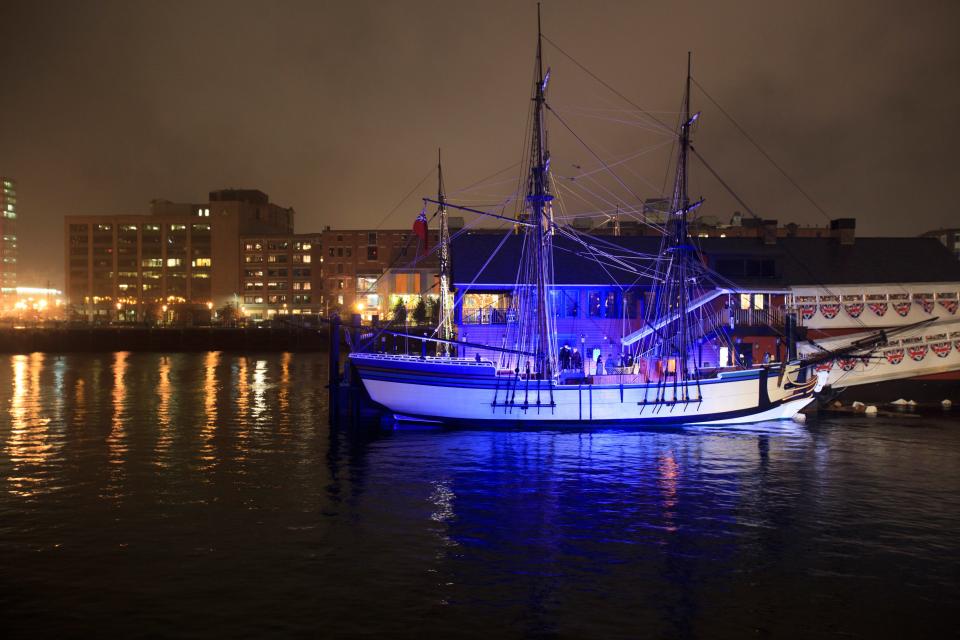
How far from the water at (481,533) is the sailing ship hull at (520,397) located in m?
1.18

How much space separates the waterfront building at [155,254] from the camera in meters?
186

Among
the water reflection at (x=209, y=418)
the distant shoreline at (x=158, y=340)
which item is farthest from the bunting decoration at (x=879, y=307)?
the distant shoreline at (x=158, y=340)

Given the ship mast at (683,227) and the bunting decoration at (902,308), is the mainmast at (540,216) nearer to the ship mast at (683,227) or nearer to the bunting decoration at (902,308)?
the ship mast at (683,227)

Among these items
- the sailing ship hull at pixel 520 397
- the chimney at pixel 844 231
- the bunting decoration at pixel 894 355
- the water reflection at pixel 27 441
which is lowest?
the water reflection at pixel 27 441

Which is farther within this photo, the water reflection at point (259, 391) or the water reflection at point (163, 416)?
the water reflection at point (259, 391)

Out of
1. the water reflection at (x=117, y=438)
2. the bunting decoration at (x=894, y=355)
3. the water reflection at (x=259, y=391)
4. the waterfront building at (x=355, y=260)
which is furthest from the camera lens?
the waterfront building at (x=355, y=260)

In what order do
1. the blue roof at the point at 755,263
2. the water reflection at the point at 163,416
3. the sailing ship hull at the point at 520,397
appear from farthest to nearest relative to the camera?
the blue roof at the point at 755,263, the sailing ship hull at the point at 520,397, the water reflection at the point at 163,416

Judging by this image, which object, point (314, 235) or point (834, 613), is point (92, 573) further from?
point (314, 235)

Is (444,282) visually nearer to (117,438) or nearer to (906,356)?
(117,438)

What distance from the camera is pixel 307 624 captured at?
15.1 m

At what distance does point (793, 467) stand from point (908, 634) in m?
15.3

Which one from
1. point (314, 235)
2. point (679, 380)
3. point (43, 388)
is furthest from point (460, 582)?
point (314, 235)

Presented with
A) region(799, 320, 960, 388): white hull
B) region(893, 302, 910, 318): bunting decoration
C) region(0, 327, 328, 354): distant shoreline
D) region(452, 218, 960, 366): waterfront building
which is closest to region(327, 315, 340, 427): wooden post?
region(452, 218, 960, 366): waterfront building

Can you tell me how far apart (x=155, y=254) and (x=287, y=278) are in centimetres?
4105
